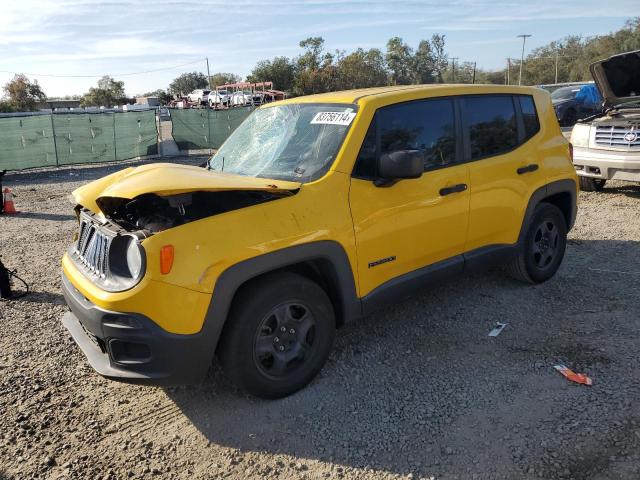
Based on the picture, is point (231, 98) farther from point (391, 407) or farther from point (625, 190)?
point (391, 407)

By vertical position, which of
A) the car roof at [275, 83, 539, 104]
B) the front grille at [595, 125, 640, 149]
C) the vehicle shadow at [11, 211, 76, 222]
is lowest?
the vehicle shadow at [11, 211, 76, 222]

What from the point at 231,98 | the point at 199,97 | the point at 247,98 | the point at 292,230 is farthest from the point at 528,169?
the point at 199,97

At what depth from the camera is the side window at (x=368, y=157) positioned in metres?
3.36

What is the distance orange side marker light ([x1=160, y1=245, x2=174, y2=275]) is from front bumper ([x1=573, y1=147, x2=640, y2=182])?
7.41 metres

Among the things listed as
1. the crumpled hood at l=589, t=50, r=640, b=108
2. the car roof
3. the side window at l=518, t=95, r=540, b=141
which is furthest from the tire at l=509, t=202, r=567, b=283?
the crumpled hood at l=589, t=50, r=640, b=108

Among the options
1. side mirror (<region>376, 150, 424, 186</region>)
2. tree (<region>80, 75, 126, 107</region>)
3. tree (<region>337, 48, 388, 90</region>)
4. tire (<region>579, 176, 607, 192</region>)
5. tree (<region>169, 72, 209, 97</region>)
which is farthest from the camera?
tree (<region>169, 72, 209, 97</region>)

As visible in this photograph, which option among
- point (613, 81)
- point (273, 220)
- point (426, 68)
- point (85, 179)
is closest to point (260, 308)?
point (273, 220)

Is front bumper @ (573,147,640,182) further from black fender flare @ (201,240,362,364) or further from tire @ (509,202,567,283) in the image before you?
black fender flare @ (201,240,362,364)

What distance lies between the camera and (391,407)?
123 inches

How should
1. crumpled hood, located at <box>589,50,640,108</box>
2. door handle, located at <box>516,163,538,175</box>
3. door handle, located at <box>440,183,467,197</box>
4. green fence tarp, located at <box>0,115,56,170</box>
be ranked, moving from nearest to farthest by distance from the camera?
door handle, located at <box>440,183,467,197</box> → door handle, located at <box>516,163,538,175</box> → crumpled hood, located at <box>589,50,640,108</box> → green fence tarp, located at <box>0,115,56,170</box>

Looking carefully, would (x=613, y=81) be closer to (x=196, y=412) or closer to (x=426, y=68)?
(x=196, y=412)

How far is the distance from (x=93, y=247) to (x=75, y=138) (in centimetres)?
1404

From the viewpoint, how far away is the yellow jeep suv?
271cm

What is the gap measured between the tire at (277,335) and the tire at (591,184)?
7596 millimetres
